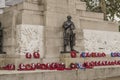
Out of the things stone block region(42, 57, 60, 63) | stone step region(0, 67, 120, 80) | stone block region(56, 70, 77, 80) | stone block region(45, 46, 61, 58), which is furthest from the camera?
stone block region(45, 46, 61, 58)

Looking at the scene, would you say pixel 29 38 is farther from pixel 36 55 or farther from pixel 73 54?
pixel 73 54

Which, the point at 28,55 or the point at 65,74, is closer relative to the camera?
the point at 65,74

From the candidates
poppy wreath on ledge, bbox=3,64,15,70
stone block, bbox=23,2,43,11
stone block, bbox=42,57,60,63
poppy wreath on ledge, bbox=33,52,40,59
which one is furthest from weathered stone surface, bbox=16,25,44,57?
stone block, bbox=23,2,43,11

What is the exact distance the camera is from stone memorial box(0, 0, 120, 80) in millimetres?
16766

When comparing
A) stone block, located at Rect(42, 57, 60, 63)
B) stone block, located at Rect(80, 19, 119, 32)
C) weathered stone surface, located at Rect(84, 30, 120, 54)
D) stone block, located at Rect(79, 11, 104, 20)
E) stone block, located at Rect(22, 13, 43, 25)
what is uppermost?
stone block, located at Rect(79, 11, 104, 20)

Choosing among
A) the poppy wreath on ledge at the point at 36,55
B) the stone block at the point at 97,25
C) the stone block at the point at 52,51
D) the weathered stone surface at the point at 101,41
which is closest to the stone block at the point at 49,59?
the stone block at the point at 52,51

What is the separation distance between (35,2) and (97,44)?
231 inches

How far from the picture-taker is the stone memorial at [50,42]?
16766 millimetres

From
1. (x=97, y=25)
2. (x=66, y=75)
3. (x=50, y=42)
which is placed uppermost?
(x=97, y=25)

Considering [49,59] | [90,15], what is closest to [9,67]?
[49,59]

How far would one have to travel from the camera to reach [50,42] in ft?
60.0

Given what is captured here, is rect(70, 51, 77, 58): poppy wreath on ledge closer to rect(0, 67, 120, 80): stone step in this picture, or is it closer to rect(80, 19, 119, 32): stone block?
rect(0, 67, 120, 80): stone step

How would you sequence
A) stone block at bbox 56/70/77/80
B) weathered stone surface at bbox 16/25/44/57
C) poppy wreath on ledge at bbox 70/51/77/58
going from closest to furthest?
stone block at bbox 56/70/77/80, weathered stone surface at bbox 16/25/44/57, poppy wreath on ledge at bbox 70/51/77/58

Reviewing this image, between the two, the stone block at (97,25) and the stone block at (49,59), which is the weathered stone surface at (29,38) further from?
the stone block at (97,25)
